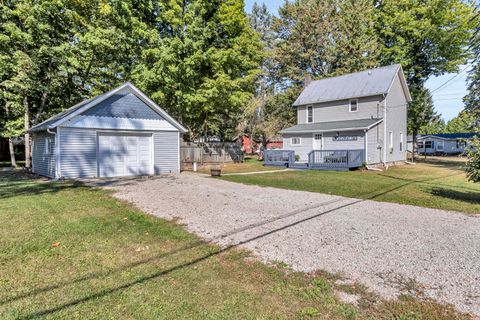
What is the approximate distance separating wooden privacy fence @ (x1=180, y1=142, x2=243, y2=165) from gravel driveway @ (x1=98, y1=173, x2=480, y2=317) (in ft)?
44.9

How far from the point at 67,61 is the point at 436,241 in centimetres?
2427

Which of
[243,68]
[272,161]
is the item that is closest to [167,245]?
[272,161]

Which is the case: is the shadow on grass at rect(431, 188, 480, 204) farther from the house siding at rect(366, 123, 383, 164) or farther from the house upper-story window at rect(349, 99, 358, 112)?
the house upper-story window at rect(349, 99, 358, 112)

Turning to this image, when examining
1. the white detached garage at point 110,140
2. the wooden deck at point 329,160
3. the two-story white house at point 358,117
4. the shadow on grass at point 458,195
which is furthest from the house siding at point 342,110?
the white detached garage at point 110,140

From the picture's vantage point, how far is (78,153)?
14.1 metres

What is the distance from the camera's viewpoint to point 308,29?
32.0 metres

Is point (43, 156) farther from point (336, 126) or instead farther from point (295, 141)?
point (336, 126)

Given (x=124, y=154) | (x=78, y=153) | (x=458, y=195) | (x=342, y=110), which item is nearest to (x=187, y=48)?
(x=124, y=154)

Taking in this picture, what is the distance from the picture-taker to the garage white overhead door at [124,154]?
1488cm

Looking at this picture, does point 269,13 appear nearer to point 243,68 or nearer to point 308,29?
point 308,29

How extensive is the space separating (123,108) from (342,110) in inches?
682

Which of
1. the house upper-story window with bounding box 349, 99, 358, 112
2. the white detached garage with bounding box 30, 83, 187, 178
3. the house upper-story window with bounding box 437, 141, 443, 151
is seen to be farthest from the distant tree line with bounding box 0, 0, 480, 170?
the house upper-story window with bounding box 437, 141, 443, 151

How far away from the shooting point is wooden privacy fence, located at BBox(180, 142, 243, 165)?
23.4m

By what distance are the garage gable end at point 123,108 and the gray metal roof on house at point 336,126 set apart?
12.8 meters
